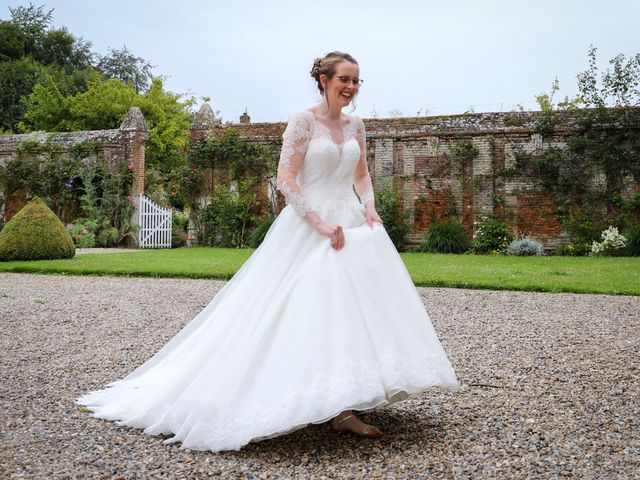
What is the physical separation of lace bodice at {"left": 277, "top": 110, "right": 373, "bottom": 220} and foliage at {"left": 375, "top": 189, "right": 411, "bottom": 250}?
1263cm

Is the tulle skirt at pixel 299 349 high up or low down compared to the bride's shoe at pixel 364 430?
up

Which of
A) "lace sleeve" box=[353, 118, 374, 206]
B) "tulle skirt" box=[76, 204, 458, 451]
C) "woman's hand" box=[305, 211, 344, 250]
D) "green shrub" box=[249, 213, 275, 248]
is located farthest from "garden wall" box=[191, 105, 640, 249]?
"woman's hand" box=[305, 211, 344, 250]

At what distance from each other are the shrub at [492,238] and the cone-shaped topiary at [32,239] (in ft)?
29.8

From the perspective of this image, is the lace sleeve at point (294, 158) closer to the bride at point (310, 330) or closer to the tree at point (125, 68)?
the bride at point (310, 330)

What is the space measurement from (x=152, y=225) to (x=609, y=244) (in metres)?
11.8

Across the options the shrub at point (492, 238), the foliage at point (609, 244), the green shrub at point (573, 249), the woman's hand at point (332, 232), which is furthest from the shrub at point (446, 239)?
the woman's hand at point (332, 232)

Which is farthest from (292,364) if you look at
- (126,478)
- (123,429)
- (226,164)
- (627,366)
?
(226,164)

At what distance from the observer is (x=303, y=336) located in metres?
2.78

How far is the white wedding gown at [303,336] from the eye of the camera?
270 centimetres

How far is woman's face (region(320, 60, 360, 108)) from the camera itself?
3.10m

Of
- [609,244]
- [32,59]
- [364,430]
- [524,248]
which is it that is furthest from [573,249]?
[32,59]

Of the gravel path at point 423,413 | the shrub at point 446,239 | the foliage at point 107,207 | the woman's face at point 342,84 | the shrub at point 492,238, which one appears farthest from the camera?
the foliage at point 107,207

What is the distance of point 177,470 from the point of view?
2.57m

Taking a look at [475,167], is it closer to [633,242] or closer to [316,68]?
[633,242]
